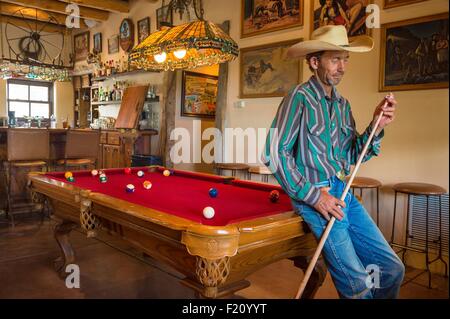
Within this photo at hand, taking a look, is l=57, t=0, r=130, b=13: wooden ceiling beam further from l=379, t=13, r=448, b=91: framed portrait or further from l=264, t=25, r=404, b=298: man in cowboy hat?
l=264, t=25, r=404, b=298: man in cowboy hat

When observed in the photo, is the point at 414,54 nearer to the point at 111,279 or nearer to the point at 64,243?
the point at 111,279

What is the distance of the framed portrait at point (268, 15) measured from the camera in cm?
457

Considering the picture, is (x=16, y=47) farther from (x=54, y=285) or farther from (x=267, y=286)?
(x=267, y=286)

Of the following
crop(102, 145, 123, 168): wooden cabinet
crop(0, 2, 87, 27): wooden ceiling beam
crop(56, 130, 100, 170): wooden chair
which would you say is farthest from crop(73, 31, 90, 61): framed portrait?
crop(56, 130, 100, 170): wooden chair

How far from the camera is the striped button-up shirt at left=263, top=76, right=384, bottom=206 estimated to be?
1.66 m

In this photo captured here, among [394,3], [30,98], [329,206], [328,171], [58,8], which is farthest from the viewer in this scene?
[30,98]

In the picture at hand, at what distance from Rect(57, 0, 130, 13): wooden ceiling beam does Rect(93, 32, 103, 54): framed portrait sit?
1.53 meters

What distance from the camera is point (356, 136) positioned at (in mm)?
1956

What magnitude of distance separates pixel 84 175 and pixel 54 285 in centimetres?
93

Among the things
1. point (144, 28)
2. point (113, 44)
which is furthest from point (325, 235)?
point (113, 44)

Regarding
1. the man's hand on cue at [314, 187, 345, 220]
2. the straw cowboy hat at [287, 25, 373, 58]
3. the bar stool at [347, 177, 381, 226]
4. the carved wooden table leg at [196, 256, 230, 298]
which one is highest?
the straw cowboy hat at [287, 25, 373, 58]

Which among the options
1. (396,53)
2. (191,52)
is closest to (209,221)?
(191,52)

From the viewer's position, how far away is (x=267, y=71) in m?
4.91

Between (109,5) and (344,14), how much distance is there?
16.3ft
